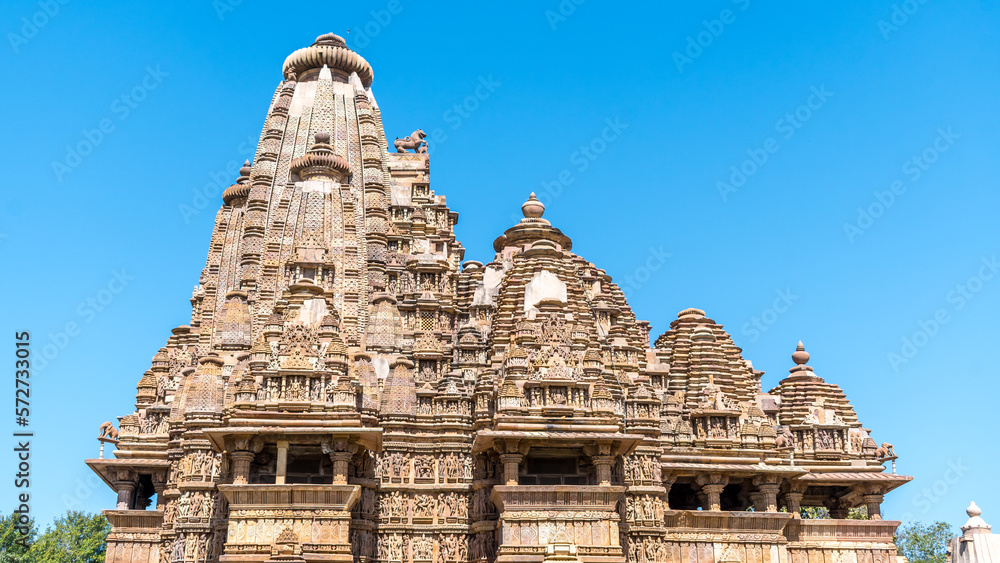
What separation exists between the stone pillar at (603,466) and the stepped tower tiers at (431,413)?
8 cm

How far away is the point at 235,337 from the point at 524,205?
9.91 m

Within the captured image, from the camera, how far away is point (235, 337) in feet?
101

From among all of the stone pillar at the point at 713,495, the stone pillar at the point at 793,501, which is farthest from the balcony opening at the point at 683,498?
the stone pillar at the point at 713,495

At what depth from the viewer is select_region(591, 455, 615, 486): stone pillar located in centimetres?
2650

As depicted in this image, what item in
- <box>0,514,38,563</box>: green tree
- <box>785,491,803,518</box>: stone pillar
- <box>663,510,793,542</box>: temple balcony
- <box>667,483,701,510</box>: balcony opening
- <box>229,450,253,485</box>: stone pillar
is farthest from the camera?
<box>0,514,38,563</box>: green tree

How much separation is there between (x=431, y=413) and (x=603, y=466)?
5.54 metres

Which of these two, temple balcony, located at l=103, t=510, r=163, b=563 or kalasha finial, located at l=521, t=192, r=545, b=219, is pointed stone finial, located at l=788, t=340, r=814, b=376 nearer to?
kalasha finial, located at l=521, t=192, r=545, b=219

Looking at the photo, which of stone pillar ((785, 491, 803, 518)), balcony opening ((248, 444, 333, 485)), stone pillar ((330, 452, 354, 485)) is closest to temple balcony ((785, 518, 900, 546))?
stone pillar ((785, 491, 803, 518))

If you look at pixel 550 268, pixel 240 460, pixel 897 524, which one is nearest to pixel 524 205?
pixel 550 268

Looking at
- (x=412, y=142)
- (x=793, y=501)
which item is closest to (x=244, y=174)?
(x=412, y=142)

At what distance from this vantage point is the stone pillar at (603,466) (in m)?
26.5

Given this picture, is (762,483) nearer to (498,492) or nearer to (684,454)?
(684,454)

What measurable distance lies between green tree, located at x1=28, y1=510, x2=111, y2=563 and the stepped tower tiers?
18299 millimetres

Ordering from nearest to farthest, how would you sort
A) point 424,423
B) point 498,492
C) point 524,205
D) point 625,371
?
point 498,492
point 424,423
point 625,371
point 524,205
